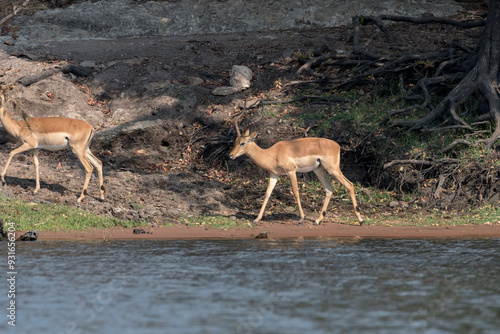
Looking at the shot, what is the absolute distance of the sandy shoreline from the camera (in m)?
11.5

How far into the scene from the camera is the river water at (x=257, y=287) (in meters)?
6.48

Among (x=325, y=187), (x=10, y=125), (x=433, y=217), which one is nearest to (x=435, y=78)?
(x=433, y=217)

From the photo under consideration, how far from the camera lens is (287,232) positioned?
12.2 m

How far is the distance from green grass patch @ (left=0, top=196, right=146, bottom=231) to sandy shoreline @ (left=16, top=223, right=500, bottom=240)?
0.64ft

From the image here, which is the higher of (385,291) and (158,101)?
(158,101)

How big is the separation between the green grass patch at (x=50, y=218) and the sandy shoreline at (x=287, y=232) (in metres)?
0.19

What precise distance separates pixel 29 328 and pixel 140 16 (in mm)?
18147

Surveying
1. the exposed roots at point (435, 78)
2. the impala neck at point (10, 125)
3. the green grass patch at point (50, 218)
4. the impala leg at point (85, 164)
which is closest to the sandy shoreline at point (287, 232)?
the green grass patch at point (50, 218)

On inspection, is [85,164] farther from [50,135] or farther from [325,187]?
[325,187]

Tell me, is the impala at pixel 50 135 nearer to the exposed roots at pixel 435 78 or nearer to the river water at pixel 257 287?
the river water at pixel 257 287

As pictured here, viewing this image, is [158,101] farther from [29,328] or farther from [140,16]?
[29,328]

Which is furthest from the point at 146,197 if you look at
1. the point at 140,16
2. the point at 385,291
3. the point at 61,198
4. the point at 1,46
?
the point at 140,16

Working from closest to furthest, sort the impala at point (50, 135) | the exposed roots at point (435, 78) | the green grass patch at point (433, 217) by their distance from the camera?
the green grass patch at point (433, 217) < the impala at point (50, 135) < the exposed roots at point (435, 78)

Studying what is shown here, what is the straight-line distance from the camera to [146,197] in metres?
13.7
